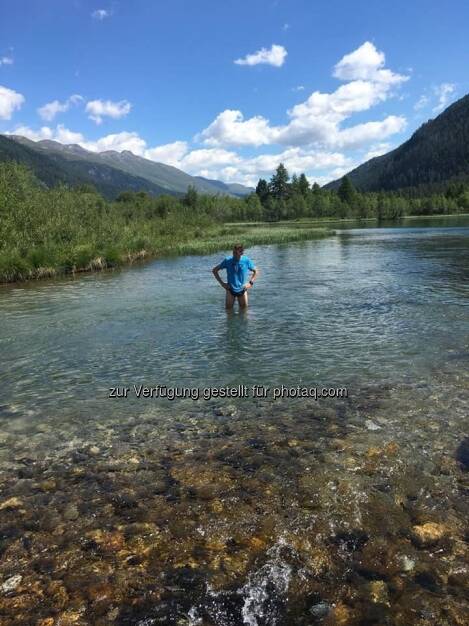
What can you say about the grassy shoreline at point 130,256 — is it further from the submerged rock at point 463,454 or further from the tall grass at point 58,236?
the submerged rock at point 463,454

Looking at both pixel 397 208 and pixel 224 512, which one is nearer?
pixel 224 512

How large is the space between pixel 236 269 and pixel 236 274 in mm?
345

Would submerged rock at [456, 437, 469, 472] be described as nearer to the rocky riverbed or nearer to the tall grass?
the rocky riverbed

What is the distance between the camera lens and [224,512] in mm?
6031

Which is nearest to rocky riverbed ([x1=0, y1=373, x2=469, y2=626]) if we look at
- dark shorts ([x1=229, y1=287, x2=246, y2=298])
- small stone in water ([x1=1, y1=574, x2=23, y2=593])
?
small stone in water ([x1=1, y1=574, x2=23, y2=593])

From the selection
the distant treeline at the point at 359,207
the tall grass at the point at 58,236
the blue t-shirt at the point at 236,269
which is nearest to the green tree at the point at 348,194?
the distant treeline at the point at 359,207

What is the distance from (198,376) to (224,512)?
19.5 ft

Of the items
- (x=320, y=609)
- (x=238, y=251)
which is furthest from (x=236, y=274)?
(x=320, y=609)

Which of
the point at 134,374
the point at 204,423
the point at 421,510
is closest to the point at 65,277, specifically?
the point at 134,374

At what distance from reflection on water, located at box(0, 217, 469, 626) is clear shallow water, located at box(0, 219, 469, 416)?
0.38ft

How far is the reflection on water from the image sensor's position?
184 inches

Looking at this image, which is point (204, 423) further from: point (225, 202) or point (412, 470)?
point (225, 202)

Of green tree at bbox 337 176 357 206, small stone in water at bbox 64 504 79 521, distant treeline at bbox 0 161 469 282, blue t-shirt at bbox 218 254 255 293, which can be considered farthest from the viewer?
green tree at bbox 337 176 357 206

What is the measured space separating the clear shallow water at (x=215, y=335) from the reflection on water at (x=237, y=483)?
0.12 metres
